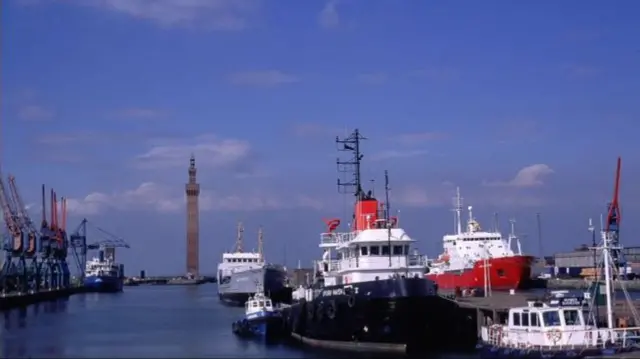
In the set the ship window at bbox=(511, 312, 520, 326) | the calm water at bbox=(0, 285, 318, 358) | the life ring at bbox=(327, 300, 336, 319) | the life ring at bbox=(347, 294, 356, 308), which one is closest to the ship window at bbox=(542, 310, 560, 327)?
the ship window at bbox=(511, 312, 520, 326)

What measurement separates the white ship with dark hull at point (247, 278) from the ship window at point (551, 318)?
1613 inches

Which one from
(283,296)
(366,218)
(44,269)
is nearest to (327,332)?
(366,218)

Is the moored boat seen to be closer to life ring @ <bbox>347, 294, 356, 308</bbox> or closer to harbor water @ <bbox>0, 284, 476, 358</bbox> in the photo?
life ring @ <bbox>347, 294, 356, 308</bbox>

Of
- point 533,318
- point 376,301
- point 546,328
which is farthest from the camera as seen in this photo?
point 376,301

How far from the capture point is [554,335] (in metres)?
32.1

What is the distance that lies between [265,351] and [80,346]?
1105 centimetres

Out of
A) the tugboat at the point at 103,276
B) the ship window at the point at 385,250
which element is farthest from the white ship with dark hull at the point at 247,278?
the tugboat at the point at 103,276

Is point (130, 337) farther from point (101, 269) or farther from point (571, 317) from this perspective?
point (101, 269)

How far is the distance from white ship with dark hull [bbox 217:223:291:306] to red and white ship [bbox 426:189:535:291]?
1542cm

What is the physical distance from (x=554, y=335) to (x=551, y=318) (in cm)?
107

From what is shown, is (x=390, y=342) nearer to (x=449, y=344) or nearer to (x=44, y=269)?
(x=449, y=344)

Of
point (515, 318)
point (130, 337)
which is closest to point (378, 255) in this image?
point (515, 318)

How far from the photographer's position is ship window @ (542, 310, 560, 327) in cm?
3275

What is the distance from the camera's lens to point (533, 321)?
3322 cm
